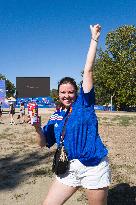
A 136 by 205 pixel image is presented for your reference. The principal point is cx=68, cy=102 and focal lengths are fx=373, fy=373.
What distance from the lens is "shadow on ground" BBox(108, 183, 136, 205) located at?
6863 mm

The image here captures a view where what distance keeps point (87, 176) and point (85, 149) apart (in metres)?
0.31

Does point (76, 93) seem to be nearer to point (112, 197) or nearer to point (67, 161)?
point (67, 161)

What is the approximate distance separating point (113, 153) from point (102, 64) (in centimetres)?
4412

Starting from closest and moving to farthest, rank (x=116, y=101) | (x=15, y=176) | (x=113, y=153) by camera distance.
Result: (x=15, y=176) < (x=113, y=153) < (x=116, y=101)

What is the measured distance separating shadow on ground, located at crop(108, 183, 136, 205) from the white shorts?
9.13ft

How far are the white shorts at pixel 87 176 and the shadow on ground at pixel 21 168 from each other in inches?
157

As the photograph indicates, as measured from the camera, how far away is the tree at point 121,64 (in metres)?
53.4

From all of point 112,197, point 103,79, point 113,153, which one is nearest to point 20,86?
point 103,79

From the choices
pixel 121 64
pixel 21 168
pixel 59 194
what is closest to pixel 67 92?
pixel 59 194

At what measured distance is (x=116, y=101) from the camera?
59844 mm

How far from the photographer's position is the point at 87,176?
13.7 feet

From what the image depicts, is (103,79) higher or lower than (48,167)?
higher

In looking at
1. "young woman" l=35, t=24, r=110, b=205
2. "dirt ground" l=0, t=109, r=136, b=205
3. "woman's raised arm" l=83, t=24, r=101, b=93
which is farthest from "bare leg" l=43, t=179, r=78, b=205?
"dirt ground" l=0, t=109, r=136, b=205

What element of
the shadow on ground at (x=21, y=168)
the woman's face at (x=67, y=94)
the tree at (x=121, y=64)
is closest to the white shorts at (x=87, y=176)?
the woman's face at (x=67, y=94)
